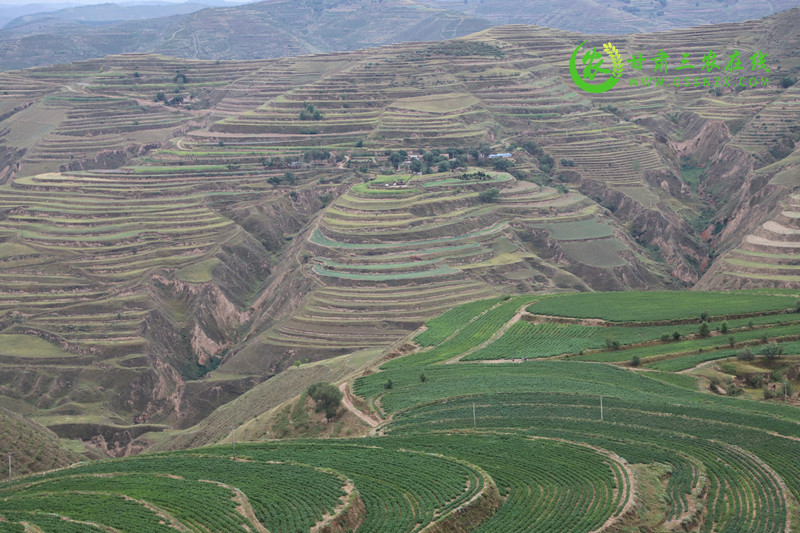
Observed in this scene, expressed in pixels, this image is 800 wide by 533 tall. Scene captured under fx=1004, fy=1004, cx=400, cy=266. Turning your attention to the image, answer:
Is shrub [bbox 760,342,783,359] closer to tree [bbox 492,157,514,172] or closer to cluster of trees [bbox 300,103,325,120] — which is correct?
tree [bbox 492,157,514,172]

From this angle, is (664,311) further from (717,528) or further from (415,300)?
(717,528)

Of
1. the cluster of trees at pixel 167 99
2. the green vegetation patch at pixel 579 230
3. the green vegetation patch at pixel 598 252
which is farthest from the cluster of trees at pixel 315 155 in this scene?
the cluster of trees at pixel 167 99

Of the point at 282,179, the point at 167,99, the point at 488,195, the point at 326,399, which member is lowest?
the point at 488,195

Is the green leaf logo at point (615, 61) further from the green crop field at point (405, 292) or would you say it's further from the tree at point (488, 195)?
the tree at point (488, 195)

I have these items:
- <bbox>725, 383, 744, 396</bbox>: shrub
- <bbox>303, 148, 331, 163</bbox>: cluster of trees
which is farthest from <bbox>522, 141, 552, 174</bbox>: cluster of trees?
<bbox>725, 383, 744, 396</bbox>: shrub

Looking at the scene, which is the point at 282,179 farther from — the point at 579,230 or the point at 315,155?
the point at 579,230

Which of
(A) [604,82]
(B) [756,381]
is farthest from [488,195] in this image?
(B) [756,381]

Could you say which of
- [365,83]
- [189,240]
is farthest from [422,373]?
[365,83]
